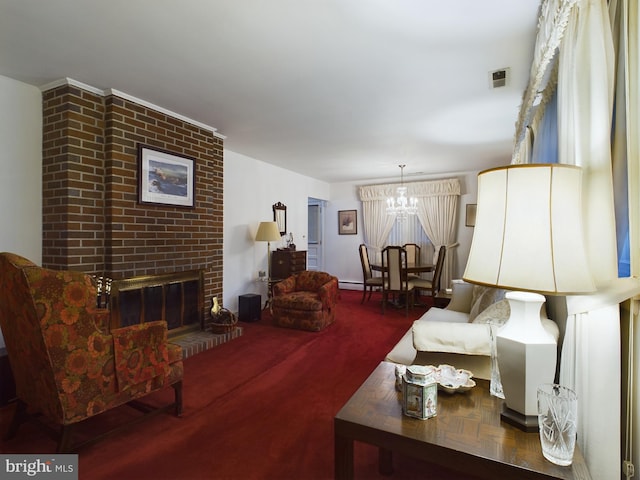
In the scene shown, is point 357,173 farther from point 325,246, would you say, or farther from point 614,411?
point 614,411

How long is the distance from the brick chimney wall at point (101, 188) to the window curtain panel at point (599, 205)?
314cm

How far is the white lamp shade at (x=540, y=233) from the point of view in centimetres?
89

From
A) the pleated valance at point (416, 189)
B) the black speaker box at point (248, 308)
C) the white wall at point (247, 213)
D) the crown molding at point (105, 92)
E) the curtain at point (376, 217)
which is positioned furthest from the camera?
the curtain at point (376, 217)

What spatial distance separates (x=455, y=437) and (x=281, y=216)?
490cm

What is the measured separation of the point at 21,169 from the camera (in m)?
2.59

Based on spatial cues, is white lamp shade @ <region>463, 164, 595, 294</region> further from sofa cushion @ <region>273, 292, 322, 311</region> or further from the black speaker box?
the black speaker box

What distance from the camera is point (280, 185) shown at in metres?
5.71

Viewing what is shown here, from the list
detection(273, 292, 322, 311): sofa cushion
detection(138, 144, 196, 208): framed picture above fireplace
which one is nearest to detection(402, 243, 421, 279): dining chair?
detection(273, 292, 322, 311): sofa cushion

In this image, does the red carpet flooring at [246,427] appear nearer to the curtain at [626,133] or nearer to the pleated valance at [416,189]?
the curtain at [626,133]

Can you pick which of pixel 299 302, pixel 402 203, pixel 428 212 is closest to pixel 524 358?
pixel 299 302

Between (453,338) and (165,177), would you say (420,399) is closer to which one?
(453,338)

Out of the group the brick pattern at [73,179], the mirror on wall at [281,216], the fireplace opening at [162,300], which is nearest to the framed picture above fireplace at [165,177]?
the brick pattern at [73,179]

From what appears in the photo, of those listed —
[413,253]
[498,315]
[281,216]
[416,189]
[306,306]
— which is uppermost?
[416,189]

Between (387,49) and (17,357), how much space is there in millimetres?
2844
